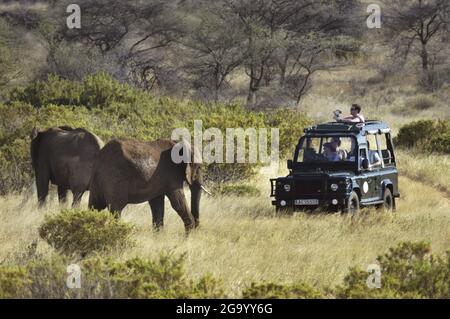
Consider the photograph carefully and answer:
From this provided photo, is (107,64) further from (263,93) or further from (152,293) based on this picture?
(152,293)

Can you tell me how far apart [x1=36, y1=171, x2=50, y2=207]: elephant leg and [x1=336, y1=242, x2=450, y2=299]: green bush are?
6.08 m

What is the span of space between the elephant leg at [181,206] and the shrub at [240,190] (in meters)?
4.30

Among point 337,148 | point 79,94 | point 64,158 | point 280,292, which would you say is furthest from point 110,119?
point 280,292

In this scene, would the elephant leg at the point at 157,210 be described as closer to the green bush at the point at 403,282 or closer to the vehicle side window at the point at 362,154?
the vehicle side window at the point at 362,154

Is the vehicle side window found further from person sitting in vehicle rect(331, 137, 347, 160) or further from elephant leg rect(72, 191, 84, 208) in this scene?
elephant leg rect(72, 191, 84, 208)

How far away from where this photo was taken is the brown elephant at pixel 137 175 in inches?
444

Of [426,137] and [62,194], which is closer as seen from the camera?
A: [62,194]

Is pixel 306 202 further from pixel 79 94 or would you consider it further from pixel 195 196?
pixel 79 94

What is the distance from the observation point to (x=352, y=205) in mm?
13344

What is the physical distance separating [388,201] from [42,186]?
5.12 m

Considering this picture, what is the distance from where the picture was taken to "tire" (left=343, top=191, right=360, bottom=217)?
43.1 feet

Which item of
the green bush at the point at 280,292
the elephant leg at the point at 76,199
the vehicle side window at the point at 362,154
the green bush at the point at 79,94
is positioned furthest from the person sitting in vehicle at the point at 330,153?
the green bush at the point at 79,94

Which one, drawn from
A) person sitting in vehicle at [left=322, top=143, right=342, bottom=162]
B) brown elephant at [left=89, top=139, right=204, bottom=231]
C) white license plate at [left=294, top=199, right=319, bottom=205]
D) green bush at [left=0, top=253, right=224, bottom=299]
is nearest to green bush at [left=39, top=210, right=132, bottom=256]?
brown elephant at [left=89, top=139, right=204, bottom=231]
